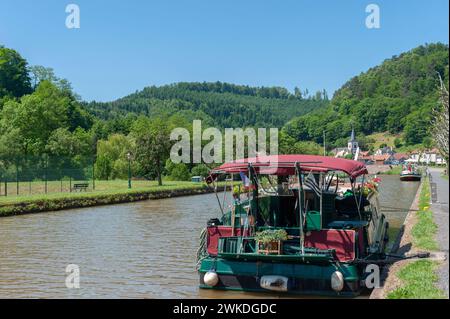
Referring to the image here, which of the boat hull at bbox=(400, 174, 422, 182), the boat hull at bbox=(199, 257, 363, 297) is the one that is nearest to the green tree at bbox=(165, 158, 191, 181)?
the boat hull at bbox=(400, 174, 422, 182)

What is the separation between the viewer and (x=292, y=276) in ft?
49.4

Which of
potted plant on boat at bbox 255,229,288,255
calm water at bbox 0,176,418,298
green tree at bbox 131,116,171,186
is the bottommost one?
calm water at bbox 0,176,418,298

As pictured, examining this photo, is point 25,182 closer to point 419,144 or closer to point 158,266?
point 158,266

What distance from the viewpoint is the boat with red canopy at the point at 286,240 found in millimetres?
14977

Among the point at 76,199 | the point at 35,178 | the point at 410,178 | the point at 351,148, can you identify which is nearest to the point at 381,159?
the point at 410,178

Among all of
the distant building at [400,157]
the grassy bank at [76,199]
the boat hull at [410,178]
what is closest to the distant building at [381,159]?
the distant building at [400,157]

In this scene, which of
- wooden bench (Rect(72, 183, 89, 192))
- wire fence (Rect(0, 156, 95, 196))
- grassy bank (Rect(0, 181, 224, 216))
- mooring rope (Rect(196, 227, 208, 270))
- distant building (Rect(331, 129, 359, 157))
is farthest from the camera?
distant building (Rect(331, 129, 359, 157))

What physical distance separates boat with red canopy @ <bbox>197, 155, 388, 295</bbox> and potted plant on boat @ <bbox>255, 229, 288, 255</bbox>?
0.09ft

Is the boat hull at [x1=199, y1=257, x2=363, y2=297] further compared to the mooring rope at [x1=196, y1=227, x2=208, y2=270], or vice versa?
the mooring rope at [x1=196, y1=227, x2=208, y2=270]

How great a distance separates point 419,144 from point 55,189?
521ft

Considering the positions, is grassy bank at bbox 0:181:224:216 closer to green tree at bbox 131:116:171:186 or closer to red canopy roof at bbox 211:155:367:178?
green tree at bbox 131:116:171:186

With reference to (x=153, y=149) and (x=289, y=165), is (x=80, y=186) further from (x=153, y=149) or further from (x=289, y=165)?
(x=289, y=165)

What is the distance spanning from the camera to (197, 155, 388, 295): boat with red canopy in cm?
1498

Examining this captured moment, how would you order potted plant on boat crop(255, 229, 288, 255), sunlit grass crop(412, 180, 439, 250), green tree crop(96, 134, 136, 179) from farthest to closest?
green tree crop(96, 134, 136, 179), sunlit grass crop(412, 180, 439, 250), potted plant on boat crop(255, 229, 288, 255)
